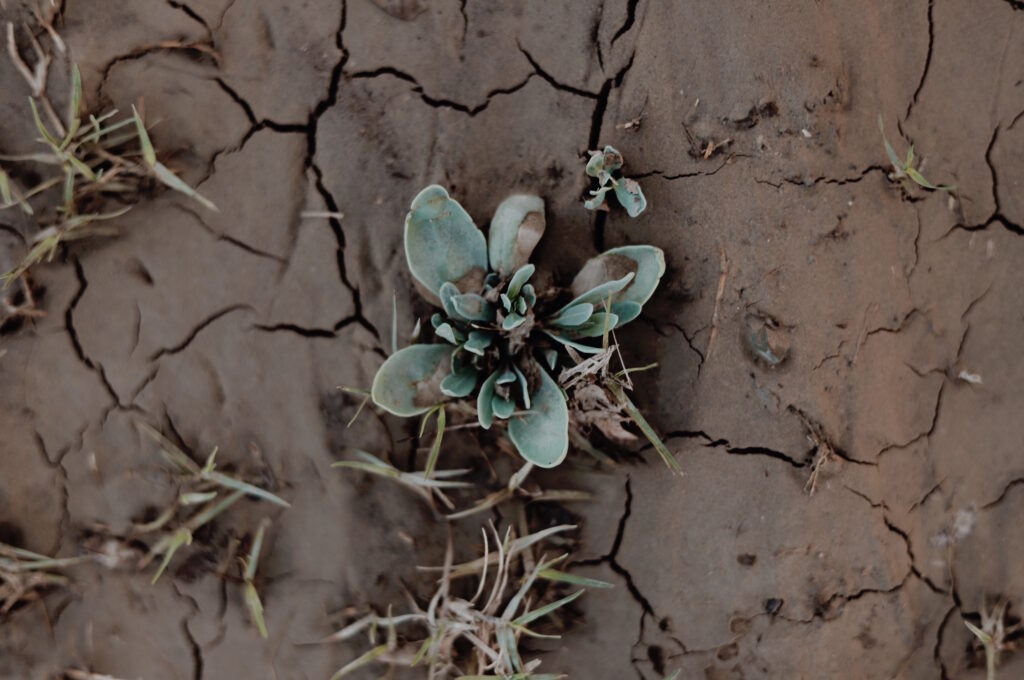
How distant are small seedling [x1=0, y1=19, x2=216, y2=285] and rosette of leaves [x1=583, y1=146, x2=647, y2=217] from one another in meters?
1.07

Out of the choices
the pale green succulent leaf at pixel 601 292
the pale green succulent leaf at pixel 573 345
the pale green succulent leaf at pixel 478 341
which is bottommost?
the pale green succulent leaf at pixel 478 341

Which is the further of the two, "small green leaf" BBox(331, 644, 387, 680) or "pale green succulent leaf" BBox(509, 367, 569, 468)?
"small green leaf" BBox(331, 644, 387, 680)

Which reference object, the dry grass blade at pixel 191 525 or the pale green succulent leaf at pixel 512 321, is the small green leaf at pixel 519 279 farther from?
the dry grass blade at pixel 191 525

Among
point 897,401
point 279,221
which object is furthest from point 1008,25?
point 279,221

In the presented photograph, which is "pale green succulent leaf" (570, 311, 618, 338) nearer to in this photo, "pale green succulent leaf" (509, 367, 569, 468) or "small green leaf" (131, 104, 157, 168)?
"pale green succulent leaf" (509, 367, 569, 468)

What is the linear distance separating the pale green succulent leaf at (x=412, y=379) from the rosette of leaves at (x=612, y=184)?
0.58 meters

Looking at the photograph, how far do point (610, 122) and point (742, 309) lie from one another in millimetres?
630

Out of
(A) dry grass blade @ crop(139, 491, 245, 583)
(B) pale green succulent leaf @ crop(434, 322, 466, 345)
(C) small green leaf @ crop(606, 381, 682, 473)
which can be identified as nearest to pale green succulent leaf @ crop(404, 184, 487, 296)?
(B) pale green succulent leaf @ crop(434, 322, 466, 345)

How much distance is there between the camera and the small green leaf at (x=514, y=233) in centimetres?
202

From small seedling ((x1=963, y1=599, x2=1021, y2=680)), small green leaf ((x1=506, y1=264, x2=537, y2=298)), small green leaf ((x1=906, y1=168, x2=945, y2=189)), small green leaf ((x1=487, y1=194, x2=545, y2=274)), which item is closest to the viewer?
small green leaf ((x1=506, y1=264, x2=537, y2=298))

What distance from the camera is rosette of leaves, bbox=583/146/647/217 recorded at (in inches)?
79.8

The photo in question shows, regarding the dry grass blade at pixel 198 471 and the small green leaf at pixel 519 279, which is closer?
the small green leaf at pixel 519 279

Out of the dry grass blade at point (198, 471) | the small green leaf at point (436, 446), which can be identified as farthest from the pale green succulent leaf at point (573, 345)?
the dry grass blade at point (198, 471)

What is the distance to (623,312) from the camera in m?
2.02
